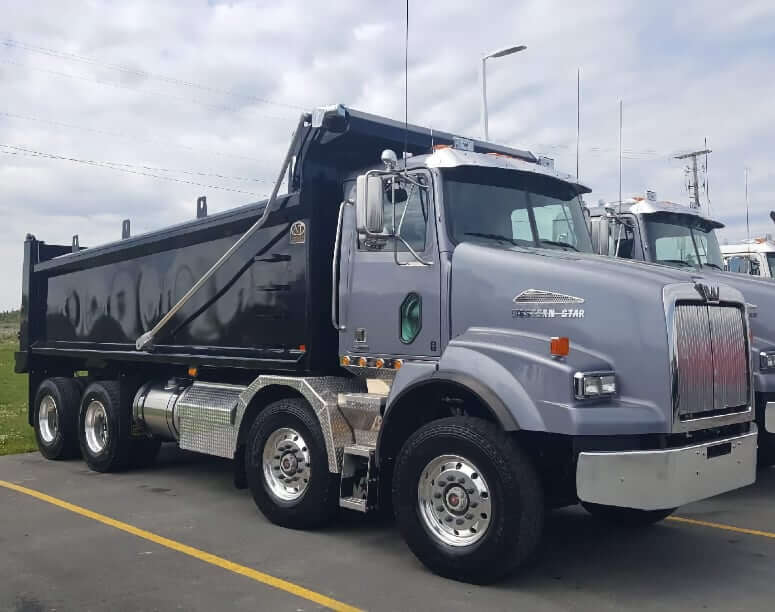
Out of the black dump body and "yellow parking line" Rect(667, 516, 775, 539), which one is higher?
the black dump body

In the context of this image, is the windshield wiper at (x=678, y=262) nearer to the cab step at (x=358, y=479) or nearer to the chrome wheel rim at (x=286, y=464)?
the cab step at (x=358, y=479)

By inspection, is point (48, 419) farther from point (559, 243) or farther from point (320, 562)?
point (559, 243)

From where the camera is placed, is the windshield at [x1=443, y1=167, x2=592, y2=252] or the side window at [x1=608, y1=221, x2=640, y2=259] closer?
the windshield at [x1=443, y1=167, x2=592, y2=252]

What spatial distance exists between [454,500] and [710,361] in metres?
1.96

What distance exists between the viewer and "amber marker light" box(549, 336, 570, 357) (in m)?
5.27

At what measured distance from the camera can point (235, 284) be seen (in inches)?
323

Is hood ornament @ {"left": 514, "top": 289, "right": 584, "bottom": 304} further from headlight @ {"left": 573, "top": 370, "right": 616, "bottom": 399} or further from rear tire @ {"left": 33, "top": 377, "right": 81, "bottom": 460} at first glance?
rear tire @ {"left": 33, "top": 377, "right": 81, "bottom": 460}

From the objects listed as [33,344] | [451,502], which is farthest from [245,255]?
[33,344]

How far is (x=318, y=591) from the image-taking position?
17.8ft

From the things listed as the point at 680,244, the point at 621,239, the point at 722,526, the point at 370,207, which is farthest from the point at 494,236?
the point at 680,244

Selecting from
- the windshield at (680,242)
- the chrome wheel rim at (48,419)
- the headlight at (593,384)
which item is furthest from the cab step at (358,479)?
the chrome wheel rim at (48,419)

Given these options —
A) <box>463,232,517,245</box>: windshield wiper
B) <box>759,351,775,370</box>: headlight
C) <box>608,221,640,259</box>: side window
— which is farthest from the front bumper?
<box>608,221,640,259</box>: side window

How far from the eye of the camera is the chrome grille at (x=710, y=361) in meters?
5.33

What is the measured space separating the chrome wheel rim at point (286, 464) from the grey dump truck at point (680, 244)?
3578mm
